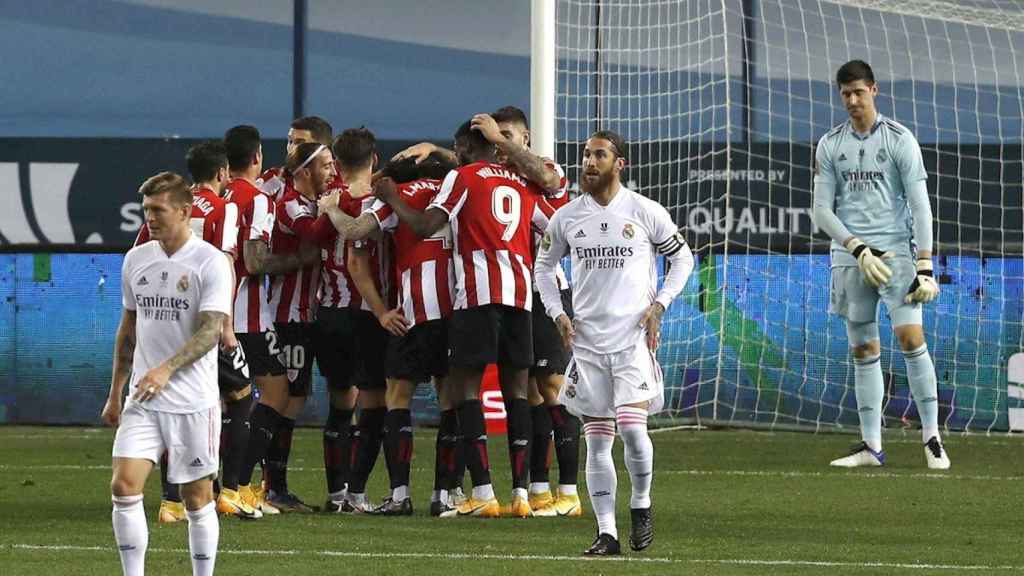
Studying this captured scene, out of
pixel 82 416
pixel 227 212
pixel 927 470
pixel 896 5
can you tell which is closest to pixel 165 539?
pixel 227 212

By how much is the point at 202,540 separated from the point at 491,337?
2626 mm

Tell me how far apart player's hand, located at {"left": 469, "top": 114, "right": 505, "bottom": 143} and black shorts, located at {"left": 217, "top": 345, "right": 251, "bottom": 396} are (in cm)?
144

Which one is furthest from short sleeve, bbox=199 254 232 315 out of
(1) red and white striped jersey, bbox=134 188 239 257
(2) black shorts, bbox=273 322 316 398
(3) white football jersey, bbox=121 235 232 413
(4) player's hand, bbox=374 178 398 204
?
(2) black shorts, bbox=273 322 316 398

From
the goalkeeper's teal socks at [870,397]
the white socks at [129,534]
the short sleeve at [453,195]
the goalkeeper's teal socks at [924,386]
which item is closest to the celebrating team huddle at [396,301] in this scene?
the short sleeve at [453,195]

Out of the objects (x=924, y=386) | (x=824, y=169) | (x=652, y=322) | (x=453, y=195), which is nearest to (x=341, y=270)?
(x=453, y=195)

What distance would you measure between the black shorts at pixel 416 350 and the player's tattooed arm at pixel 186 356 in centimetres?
261

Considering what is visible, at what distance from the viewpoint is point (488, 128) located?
826cm

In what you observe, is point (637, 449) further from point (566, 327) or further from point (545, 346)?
point (545, 346)

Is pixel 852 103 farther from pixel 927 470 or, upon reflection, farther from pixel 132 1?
pixel 132 1

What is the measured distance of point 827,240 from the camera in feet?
50.9

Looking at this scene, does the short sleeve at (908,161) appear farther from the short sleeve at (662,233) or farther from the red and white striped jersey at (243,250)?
the red and white striped jersey at (243,250)

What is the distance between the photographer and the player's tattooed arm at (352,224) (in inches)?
328

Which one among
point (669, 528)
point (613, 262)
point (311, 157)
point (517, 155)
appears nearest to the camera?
point (613, 262)

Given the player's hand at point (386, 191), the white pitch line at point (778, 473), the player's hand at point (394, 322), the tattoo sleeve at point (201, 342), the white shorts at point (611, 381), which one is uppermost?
the player's hand at point (386, 191)
